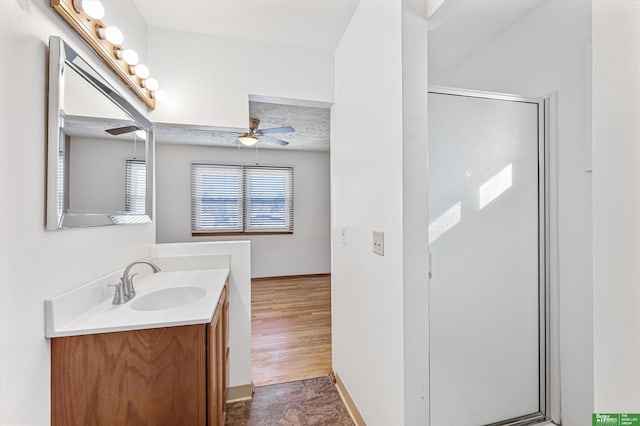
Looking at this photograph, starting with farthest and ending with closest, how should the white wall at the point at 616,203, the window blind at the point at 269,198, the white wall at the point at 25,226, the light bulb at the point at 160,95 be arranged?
the window blind at the point at 269,198
the light bulb at the point at 160,95
the white wall at the point at 25,226
the white wall at the point at 616,203

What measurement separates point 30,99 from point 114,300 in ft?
2.86

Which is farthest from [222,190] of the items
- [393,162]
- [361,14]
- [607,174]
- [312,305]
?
[607,174]

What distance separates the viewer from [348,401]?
187cm

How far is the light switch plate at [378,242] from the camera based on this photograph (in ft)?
4.69

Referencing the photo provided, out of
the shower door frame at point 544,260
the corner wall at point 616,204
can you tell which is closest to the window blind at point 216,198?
the shower door frame at point 544,260

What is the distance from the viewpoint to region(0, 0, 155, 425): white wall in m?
0.83

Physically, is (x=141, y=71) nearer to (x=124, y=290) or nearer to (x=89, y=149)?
(x=89, y=149)

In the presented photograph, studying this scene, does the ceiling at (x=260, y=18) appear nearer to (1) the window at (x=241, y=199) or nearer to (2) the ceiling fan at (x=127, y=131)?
(2) the ceiling fan at (x=127, y=131)

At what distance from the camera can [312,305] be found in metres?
3.90

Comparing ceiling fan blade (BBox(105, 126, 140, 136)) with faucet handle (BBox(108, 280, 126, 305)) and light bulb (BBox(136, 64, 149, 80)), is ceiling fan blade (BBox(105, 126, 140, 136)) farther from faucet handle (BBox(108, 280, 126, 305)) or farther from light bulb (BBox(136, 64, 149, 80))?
faucet handle (BBox(108, 280, 126, 305))

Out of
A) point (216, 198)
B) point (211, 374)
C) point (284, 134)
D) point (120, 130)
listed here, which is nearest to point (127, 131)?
point (120, 130)

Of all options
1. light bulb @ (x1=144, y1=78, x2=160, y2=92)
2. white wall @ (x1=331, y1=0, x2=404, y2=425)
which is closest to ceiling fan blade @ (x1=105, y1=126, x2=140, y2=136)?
light bulb @ (x1=144, y1=78, x2=160, y2=92)

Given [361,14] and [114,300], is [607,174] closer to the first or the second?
[361,14]

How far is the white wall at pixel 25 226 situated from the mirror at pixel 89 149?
3 cm
